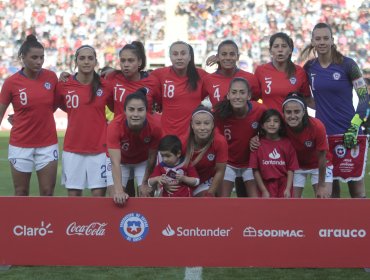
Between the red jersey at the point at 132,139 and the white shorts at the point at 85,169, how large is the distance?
33cm

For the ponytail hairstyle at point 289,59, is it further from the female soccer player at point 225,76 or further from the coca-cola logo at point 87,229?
the coca-cola logo at point 87,229

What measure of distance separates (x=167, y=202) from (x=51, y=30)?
23149mm

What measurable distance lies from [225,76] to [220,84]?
101mm

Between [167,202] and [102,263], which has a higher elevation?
[167,202]

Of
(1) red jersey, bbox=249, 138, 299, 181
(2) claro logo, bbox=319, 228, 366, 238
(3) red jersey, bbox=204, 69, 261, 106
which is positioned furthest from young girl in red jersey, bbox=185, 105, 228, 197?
(2) claro logo, bbox=319, 228, 366, 238

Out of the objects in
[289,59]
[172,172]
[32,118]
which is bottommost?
[172,172]

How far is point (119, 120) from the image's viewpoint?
16.8ft

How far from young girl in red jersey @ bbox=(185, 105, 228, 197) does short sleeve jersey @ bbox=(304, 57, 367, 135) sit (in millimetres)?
1080

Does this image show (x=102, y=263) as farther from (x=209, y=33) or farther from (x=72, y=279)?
(x=209, y=33)

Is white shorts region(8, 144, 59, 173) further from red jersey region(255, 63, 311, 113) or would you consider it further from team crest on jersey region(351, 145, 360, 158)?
team crest on jersey region(351, 145, 360, 158)

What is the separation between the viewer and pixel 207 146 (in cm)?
514

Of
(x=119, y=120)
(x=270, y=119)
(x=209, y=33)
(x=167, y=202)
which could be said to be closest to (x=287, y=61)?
(x=270, y=119)

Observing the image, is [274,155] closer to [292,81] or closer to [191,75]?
[292,81]

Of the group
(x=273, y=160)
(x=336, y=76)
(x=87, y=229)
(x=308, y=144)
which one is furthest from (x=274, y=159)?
(x=87, y=229)
